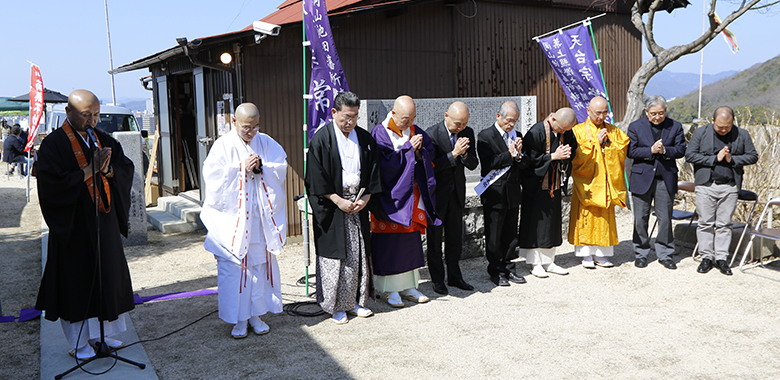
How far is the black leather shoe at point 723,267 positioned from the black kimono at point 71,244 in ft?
18.6

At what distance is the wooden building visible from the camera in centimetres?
776

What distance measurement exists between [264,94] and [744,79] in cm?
6822

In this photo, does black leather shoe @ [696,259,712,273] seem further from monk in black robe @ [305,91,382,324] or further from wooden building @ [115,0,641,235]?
wooden building @ [115,0,641,235]

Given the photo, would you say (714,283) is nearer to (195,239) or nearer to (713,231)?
(713,231)

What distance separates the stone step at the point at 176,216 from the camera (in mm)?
8891

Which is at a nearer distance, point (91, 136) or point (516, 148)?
point (91, 136)

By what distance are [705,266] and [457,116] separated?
319 cm

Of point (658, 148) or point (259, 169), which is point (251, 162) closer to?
point (259, 169)

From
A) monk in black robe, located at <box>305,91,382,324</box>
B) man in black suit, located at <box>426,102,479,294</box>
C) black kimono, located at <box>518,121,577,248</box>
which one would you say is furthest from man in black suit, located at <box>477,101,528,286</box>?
monk in black robe, located at <box>305,91,382,324</box>

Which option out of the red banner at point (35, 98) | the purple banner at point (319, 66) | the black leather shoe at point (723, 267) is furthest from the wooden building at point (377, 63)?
the black leather shoe at point (723, 267)

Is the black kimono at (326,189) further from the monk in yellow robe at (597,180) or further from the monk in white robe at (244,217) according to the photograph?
the monk in yellow robe at (597,180)

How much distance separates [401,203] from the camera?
492 cm

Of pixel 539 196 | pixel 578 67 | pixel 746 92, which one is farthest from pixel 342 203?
pixel 746 92

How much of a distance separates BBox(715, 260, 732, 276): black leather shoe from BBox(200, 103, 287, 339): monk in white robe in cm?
454
